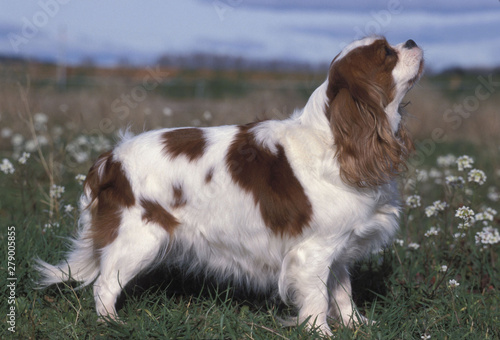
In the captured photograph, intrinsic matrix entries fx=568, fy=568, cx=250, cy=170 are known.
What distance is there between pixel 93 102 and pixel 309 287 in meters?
8.89

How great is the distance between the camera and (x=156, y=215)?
3.01m

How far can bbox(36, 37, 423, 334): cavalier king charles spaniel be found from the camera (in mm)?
2918

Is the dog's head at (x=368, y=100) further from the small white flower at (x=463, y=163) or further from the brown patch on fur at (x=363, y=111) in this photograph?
the small white flower at (x=463, y=163)

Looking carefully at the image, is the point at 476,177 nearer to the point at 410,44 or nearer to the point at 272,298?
the point at 410,44

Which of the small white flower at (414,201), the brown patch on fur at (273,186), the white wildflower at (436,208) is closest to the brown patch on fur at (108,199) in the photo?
the brown patch on fur at (273,186)

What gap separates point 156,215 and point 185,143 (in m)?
0.43

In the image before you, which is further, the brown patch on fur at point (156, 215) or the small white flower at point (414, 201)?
the small white flower at point (414, 201)


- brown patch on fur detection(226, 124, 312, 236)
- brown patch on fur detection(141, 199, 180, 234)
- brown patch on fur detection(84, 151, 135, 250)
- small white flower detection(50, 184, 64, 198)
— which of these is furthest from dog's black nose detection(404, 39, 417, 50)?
small white flower detection(50, 184, 64, 198)

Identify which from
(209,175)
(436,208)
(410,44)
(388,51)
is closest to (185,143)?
(209,175)

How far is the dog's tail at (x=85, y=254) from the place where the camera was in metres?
3.22

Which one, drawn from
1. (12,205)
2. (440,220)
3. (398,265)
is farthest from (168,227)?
(12,205)

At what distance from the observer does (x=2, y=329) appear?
2951 mm

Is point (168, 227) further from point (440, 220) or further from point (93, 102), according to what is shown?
point (93, 102)

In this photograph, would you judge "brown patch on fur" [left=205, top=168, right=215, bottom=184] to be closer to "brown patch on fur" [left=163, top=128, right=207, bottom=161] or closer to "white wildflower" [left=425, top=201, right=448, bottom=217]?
"brown patch on fur" [left=163, top=128, right=207, bottom=161]
